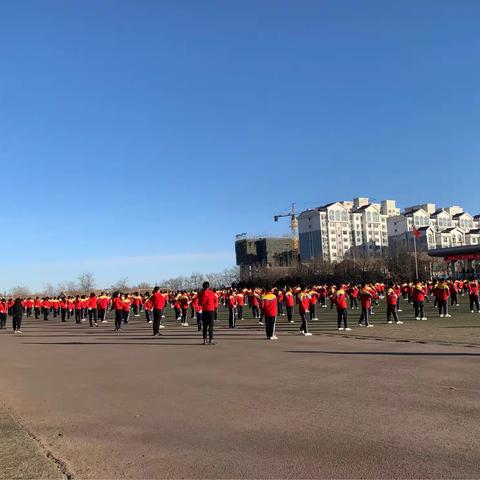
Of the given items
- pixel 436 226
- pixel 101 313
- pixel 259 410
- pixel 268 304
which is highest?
pixel 436 226

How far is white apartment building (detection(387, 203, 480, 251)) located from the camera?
137 m

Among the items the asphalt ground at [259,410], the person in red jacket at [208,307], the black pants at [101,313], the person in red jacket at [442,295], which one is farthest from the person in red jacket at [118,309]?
the person in red jacket at [442,295]

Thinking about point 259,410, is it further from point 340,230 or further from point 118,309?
point 340,230

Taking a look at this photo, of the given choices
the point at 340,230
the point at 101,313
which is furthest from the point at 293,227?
the point at 101,313

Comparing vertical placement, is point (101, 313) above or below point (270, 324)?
above

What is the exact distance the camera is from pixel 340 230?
149 metres

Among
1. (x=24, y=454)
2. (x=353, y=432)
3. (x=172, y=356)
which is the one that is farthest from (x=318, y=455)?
(x=172, y=356)

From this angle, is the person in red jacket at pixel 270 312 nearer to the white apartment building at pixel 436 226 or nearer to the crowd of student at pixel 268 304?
the crowd of student at pixel 268 304

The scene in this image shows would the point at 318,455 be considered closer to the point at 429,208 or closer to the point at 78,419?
the point at 78,419

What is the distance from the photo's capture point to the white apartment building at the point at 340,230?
481 ft

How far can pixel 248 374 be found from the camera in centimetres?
1090

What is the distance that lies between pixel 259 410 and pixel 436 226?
14718cm

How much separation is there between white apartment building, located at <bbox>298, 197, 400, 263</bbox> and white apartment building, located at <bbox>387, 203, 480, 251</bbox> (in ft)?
13.3

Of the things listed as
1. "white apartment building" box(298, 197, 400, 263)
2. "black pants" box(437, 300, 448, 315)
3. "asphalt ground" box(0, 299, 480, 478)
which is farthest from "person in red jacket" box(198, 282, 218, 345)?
"white apartment building" box(298, 197, 400, 263)
